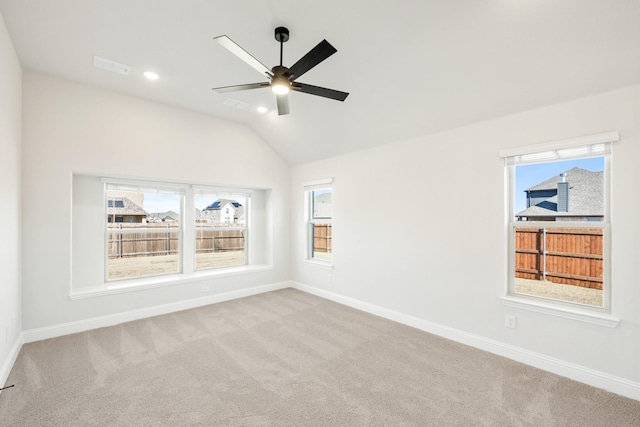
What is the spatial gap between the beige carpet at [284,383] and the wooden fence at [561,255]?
3.03ft

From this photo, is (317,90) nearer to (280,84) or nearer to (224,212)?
(280,84)

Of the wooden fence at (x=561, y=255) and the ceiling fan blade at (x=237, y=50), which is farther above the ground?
the ceiling fan blade at (x=237, y=50)

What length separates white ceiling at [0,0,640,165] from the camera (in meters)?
2.07

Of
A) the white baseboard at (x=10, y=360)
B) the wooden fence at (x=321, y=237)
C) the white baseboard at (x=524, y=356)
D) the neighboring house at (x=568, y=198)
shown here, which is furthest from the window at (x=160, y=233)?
the neighboring house at (x=568, y=198)

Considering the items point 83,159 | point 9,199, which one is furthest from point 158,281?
point 9,199

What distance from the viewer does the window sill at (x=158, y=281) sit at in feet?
11.7

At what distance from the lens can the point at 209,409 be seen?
2100mm

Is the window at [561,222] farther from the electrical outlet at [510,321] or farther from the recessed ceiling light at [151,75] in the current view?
the recessed ceiling light at [151,75]

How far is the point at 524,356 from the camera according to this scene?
2.75 meters

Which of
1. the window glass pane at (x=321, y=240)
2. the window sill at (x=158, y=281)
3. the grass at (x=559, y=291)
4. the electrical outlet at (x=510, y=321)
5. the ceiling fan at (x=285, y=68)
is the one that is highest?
the ceiling fan at (x=285, y=68)

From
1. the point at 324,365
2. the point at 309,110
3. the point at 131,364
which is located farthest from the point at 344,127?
the point at 131,364

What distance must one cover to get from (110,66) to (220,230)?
2.88 metres

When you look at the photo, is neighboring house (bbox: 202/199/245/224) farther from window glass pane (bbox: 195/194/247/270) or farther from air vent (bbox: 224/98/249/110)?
air vent (bbox: 224/98/249/110)

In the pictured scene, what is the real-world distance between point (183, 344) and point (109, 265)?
6.09 feet
